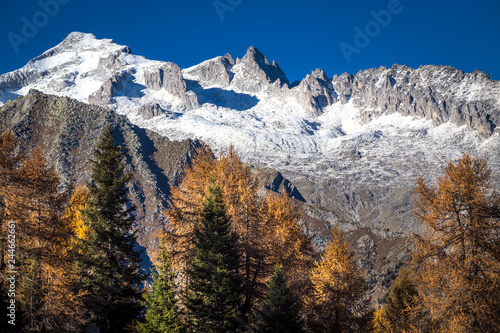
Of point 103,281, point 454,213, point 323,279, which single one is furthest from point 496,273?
point 103,281

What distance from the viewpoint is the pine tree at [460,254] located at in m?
16.6

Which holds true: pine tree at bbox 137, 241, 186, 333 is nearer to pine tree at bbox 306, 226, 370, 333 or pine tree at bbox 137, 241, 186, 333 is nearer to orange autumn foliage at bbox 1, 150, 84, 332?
orange autumn foliage at bbox 1, 150, 84, 332

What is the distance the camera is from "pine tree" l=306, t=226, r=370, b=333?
77.6 ft

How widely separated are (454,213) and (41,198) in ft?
72.7

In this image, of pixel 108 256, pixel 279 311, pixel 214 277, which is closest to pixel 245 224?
pixel 214 277

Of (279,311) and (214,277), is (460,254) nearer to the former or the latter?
(279,311)

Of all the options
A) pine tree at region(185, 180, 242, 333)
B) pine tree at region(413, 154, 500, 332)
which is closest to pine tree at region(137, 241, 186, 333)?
pine tree at region(185, 180, 242, 333)

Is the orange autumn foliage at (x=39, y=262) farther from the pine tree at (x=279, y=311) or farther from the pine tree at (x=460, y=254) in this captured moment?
the pine tree at (x=460, y=254)

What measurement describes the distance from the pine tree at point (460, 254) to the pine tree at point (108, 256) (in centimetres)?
1674

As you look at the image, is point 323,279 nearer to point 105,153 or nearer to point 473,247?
point 473,247

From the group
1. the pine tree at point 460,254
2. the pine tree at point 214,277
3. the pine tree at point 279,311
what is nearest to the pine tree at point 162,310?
the pine tree at point 214,277

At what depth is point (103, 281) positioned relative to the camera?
21.5m

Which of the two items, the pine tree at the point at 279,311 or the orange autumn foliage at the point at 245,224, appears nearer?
the pine tree at the point at 279,311

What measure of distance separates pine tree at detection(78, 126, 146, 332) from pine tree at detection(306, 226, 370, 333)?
460 inches
